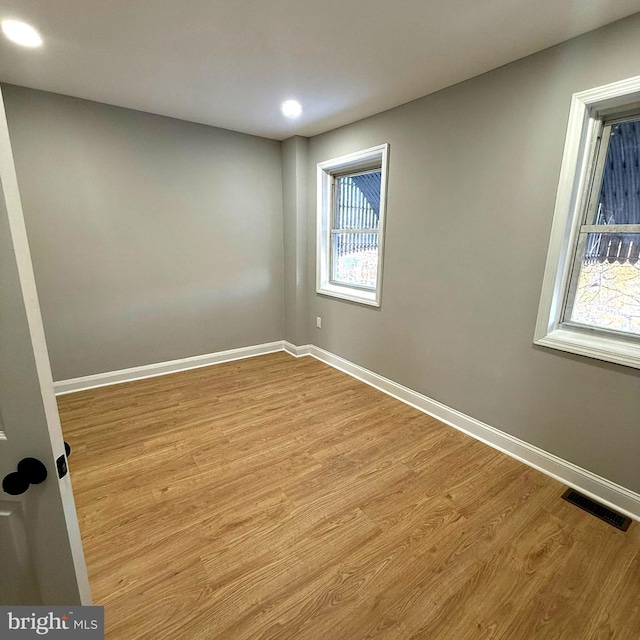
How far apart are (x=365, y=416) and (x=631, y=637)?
1.79m

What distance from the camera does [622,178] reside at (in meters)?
1.81

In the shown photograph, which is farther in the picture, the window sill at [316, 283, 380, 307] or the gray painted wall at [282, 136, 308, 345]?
the gray painted wall at [282, 136, 308, 345]

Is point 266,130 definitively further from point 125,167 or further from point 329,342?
point 329,342

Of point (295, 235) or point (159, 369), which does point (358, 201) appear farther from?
point (159, 369)

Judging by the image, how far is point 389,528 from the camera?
1.74m

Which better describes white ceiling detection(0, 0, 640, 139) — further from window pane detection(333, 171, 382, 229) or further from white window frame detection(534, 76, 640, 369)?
window pane detection(333, 171, 382, 229)

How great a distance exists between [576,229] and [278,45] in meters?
2.03

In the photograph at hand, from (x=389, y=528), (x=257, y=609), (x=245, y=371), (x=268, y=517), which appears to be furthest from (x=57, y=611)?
(x=245, y=371)

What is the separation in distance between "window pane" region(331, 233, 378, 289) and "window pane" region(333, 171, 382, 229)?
0.12 metres

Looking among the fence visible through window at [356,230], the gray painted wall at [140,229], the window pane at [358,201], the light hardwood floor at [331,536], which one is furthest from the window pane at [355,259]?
the light hardwood floor at [331,536]

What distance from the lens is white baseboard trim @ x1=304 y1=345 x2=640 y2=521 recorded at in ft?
6.14

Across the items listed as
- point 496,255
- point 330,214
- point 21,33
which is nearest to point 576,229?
point 496,255

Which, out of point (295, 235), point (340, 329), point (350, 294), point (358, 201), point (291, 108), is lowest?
point (340, 329)

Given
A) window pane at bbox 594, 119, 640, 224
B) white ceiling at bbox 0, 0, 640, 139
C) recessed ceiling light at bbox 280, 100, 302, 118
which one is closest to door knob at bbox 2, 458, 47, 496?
white ceiling at bbox 0, 0, 640, 139
